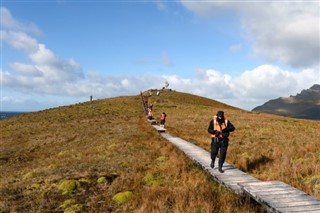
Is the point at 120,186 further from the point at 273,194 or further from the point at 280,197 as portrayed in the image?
the point at 280,197

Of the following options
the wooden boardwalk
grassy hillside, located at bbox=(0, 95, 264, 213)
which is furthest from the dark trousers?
grassy hillside, located at bbox=(0, 95, 264, 213)

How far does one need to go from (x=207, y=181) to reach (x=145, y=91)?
99323mm

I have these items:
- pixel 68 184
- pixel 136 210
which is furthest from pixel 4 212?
pixel 136 210

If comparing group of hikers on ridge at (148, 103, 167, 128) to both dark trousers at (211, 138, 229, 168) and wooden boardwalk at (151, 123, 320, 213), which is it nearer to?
dark trousers at (211, 138, 229, 168)

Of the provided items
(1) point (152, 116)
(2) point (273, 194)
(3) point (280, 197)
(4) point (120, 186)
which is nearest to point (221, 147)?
(4) point (120, 186)

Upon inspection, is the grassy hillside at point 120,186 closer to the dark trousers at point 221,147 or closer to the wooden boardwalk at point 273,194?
the wooden boardwalk at point 273,194

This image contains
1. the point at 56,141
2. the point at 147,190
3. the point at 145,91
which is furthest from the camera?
the point at 145,91

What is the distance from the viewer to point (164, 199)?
11.0 meters

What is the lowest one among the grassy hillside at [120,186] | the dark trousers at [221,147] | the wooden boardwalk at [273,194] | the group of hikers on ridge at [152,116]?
the grassy hillside at [120,186]

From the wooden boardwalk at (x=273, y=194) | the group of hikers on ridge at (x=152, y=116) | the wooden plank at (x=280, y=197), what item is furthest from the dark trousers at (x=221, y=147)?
the group of hikers on ridge at (x=152, y=116)

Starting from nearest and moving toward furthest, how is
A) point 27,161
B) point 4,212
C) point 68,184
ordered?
point 4,212
point 68,184
point 27,161

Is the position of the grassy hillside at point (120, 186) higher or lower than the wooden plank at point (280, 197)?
lower

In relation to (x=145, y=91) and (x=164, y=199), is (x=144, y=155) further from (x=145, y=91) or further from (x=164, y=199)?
(x=145, y=91)

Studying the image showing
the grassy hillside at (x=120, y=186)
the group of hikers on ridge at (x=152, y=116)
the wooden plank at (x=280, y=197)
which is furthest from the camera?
the group of hikers on ridge at (x=152, y=116)
